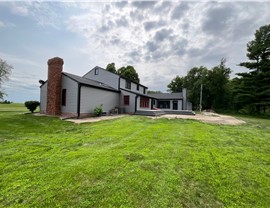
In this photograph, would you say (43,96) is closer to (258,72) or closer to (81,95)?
(81,95)

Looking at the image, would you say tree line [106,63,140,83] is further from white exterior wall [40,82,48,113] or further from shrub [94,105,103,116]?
shrub [94,105,103,116]

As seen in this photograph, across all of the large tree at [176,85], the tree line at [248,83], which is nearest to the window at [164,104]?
the tree line at [248,83]

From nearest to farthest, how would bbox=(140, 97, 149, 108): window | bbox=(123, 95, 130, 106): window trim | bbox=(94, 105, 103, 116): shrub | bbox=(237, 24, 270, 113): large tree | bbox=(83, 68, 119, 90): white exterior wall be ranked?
bbox=(94, 105, 103, 116): shrub → bbox=(123, 95, 130, 106): window trim → bbox=(83, 68, 119, 90): white exterior wall → bbox=(140, 97, 149, 108): window → bbox=(237, 24, 270, 113): large tree

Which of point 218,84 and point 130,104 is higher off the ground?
point 218,84

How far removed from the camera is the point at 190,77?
129ft

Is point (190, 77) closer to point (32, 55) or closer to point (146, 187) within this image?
point (32, 55)

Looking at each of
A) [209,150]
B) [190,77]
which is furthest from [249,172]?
[190,77]

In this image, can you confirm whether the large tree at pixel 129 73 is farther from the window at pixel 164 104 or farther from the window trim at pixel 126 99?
the window trim at pixel 126 99

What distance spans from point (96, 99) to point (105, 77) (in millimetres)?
6164

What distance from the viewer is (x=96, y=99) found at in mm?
14891

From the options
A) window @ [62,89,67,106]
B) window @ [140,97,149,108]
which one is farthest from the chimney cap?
window @ [140,97,149,108]

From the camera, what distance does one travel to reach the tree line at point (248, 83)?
23.4m

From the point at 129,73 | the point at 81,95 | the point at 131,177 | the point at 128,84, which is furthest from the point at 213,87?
the point at 131,177

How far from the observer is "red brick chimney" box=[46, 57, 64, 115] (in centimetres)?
1290
